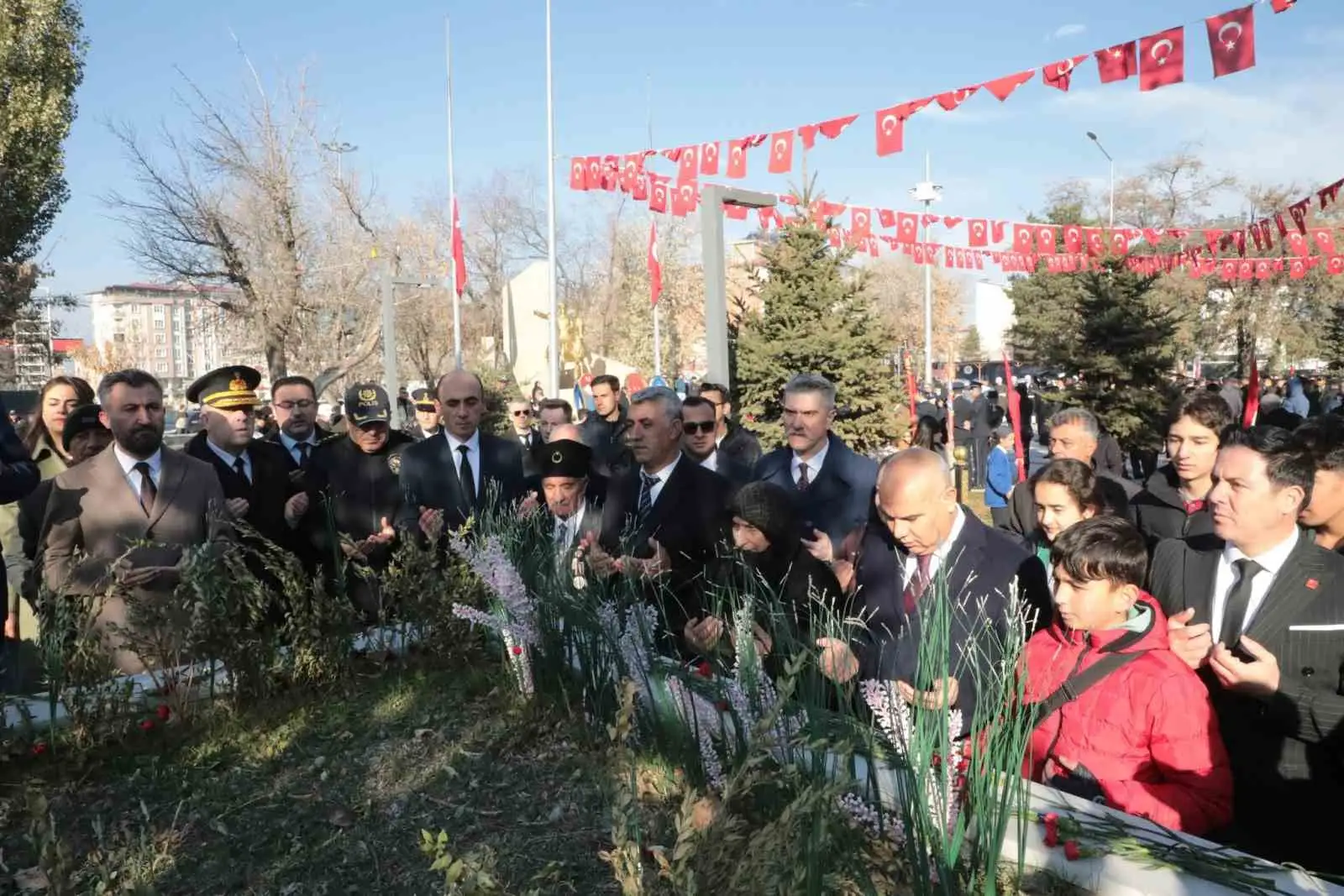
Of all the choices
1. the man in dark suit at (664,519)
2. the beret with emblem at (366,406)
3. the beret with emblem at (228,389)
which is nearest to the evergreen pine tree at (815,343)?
the beret with emblem at (366,406)

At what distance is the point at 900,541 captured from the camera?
311 cm

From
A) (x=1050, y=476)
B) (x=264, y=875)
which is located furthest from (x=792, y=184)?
(x=264, y=875)

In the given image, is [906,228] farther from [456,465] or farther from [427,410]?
[456,465]

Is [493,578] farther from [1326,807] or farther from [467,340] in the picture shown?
[467,340]

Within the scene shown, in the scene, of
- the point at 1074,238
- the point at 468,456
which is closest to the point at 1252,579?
the point at 468,456

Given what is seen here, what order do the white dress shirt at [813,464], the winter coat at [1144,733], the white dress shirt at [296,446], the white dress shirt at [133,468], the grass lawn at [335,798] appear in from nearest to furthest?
1. the winter coat at [1144,733]
2. the grass lawn at [335,798]
3. the white dress shirt at [133,468]
4. the white dress shirt at [813,464]
5. the white dress shirt at [296,446]

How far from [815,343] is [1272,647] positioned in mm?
11688

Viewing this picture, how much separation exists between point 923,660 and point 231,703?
2.74m

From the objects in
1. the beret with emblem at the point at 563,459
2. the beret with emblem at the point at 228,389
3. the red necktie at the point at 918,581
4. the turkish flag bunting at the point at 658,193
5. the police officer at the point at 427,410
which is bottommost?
the red necktie at the point at 918,581

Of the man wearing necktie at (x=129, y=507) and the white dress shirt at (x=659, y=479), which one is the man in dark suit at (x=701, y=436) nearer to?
the white dress shirt at (x=659, y=479)

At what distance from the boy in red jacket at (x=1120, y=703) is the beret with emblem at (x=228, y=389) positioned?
14.3ft

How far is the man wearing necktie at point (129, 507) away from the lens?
3.94 meters

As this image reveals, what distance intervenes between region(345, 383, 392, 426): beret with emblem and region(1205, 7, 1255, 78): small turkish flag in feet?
22.2

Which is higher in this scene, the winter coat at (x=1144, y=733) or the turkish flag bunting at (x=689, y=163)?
the turkish flag bunting at (x=689, y=163)
